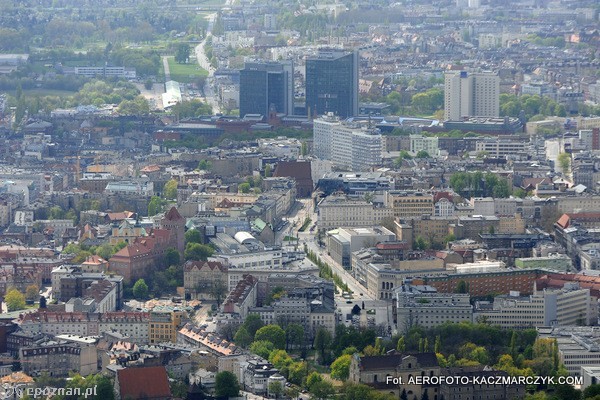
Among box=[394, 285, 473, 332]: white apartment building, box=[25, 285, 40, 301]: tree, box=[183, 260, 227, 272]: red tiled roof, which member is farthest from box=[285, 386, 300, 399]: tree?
box=[25, 285, 40, 301]: tree

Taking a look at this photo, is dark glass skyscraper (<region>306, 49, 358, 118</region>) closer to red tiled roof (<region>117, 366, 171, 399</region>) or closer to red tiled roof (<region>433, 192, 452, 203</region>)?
red tiled roof (<region>433, 192, 452, 203</region>)

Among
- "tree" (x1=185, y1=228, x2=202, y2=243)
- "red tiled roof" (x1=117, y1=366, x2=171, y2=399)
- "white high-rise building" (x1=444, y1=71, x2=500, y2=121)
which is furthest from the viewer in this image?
"white high-rise building" (x1=444, y1=71, x2=500, y2=121)

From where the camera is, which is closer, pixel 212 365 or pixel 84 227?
pixel 212 365

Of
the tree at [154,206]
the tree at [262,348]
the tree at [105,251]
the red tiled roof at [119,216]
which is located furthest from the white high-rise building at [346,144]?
the tree at [262,348]

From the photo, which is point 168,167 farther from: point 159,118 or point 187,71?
point 187,71

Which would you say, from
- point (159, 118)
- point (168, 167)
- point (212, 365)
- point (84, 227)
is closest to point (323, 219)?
point (84, 227)

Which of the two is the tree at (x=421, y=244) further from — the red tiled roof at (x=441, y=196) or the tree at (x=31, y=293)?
the tree at (x=31, y=293)
